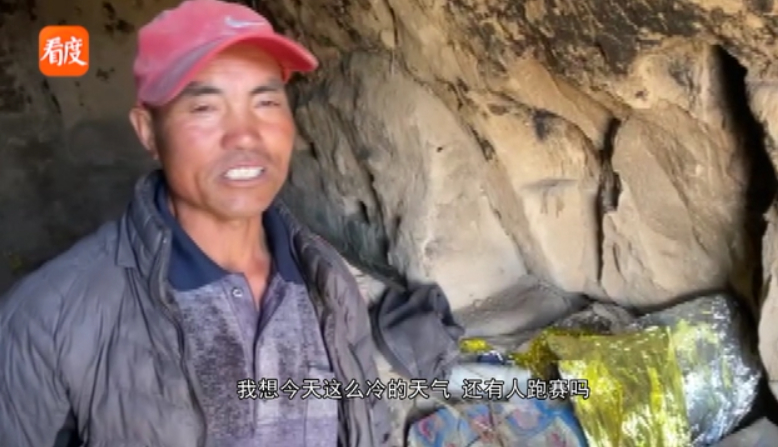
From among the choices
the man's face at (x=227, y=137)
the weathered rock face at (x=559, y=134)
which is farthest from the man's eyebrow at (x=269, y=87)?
the weathered rock face at (x=559, y=134)

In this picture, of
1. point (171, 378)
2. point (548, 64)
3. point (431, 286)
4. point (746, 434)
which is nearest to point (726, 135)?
point (548, 64)

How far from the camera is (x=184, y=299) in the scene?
96cm

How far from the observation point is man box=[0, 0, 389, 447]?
0.91 metres

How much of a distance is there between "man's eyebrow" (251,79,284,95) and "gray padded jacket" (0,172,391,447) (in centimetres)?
18

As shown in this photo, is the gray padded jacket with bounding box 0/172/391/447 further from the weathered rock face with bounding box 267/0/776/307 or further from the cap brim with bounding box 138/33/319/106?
the weathered rock face with bounding box 267/0/776/307

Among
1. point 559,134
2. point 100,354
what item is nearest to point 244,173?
point 100,354

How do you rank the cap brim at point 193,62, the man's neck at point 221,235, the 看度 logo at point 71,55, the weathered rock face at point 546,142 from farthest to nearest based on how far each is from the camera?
the 看度 logo at point 71,55 < the weathered rock face at point 546,142 < the man's neck at point 221,235 < the cap brim at point 193,62

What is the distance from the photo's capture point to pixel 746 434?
126cm

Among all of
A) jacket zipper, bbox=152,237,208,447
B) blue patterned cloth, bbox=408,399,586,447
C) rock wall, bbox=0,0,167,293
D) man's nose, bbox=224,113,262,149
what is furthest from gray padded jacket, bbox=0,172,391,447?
rock wall, bbox=0,0,167,293

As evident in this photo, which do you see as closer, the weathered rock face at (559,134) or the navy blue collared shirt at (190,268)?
the navy blue collared shirt at (190,268)

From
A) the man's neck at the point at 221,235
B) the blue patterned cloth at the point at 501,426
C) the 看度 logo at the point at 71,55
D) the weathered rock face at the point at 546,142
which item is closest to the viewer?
the man's neck at the point at 221,235

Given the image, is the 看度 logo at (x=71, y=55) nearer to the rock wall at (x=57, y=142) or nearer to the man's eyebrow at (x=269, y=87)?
the rock wall at (x=57, y=142)

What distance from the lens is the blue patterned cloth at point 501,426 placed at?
1338 millimetres

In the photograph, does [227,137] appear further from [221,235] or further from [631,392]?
[631,392]
